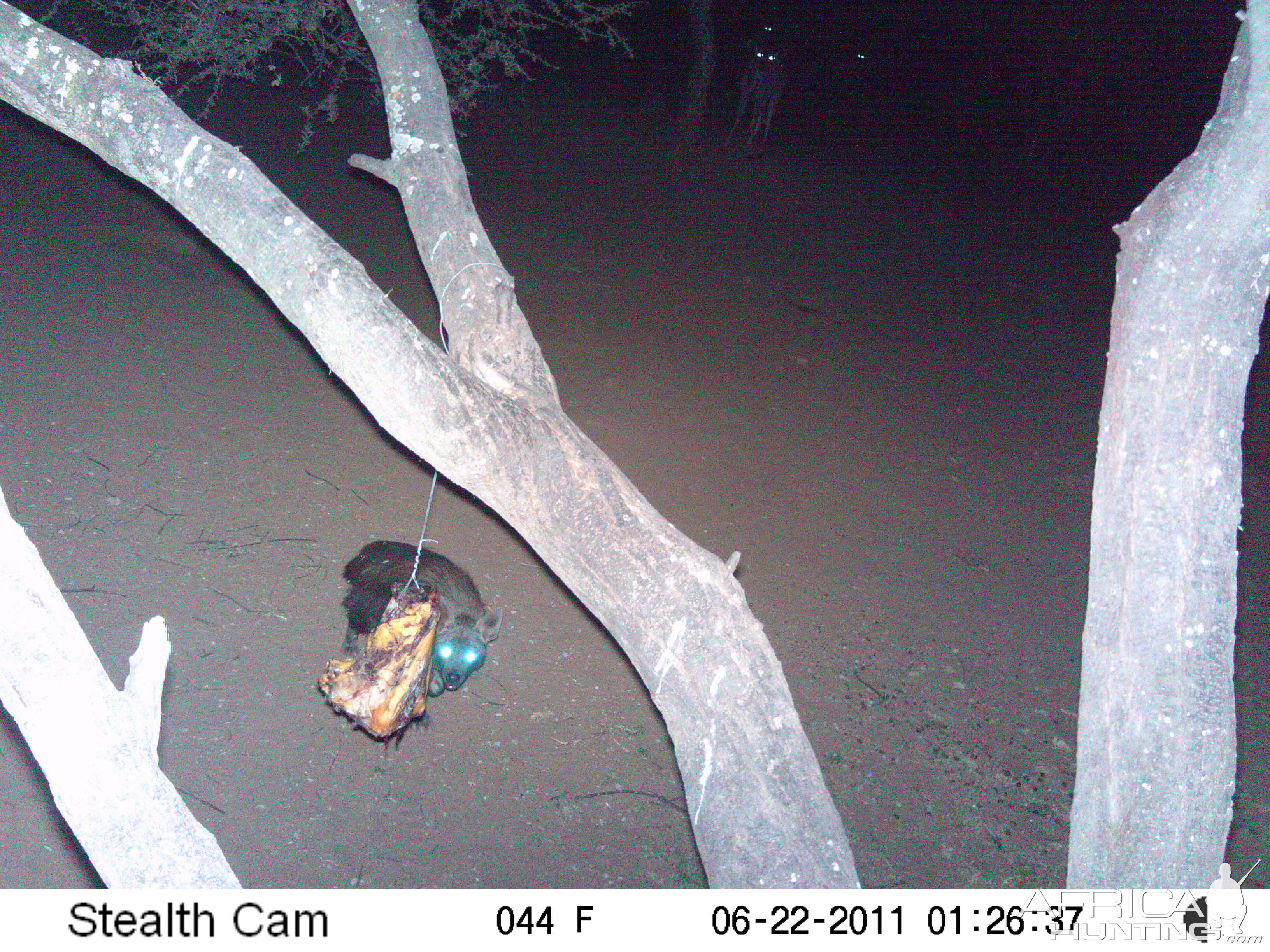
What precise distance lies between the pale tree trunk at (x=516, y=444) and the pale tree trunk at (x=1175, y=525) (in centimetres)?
57

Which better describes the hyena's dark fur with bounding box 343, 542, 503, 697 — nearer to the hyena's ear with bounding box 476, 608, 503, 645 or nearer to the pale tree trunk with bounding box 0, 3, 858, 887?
the hyena's ear with bounding box 476, 608, 503, 645

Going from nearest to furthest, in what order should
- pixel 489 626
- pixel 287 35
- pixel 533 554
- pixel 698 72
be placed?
1. pixel 489 626
2. pixel 287 35
3. pixel 533 554
4. pixel 698 72

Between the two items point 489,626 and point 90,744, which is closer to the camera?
point 90,744

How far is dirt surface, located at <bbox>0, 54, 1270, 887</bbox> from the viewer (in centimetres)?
389

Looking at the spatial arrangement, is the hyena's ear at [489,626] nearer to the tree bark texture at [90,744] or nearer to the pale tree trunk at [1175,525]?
the tree bark texture at [90,744]

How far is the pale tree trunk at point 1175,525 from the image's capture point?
1.83 meters

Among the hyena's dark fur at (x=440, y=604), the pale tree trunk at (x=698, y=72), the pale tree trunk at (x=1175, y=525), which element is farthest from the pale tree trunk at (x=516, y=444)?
the pale tree trunk at (x=698, y=72)

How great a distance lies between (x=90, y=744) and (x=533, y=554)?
3.58 m

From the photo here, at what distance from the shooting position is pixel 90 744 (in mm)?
1784

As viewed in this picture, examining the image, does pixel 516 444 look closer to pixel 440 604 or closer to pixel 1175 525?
pixel 1175 525

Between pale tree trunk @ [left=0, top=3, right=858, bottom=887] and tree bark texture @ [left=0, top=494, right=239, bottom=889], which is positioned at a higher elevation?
pale tree trunk @ [left=0, top=3, right=858, bottom=887]

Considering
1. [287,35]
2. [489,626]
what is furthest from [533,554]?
[287,35]

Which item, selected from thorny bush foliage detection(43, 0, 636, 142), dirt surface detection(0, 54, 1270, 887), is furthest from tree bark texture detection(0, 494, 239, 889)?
thorny bush foliage detection(43, 0, 636, 142)

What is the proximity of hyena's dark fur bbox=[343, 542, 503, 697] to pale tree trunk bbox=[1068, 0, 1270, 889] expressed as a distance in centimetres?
269
